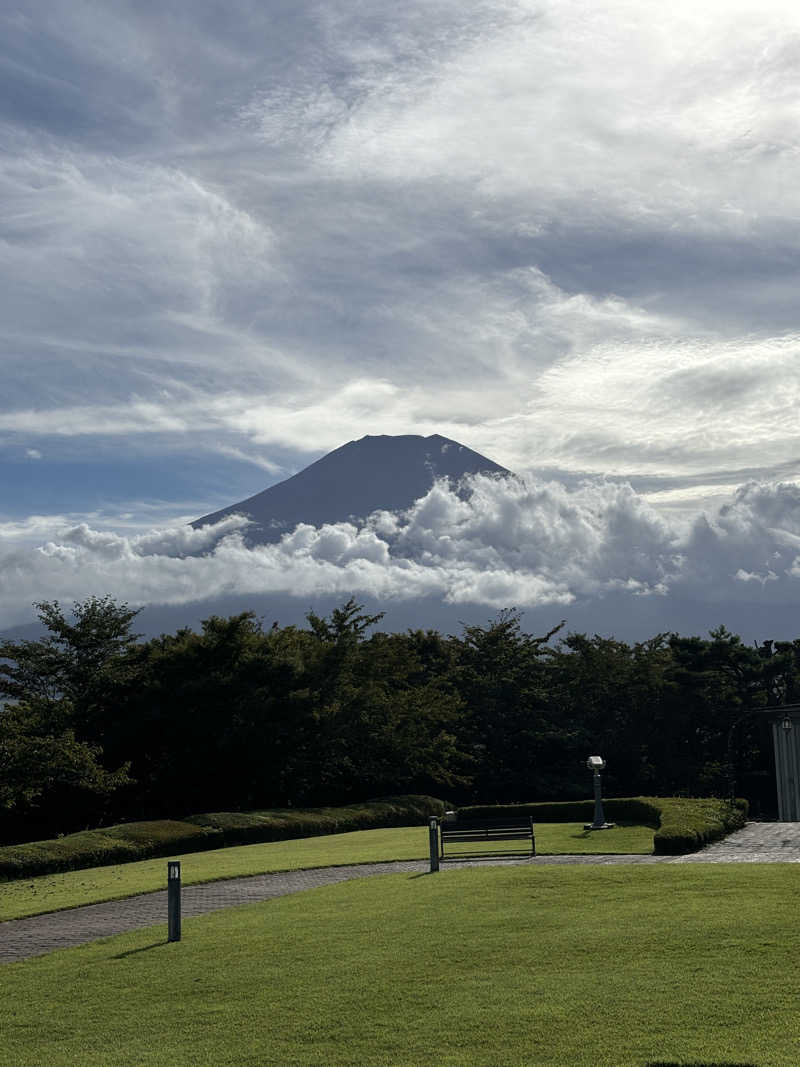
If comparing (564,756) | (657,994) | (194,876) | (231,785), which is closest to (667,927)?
(657,994)

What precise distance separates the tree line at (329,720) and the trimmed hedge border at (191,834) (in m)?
3.06

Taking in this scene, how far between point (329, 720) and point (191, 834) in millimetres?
10522

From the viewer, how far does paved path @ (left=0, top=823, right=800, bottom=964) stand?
1422 cm

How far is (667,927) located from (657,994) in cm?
277

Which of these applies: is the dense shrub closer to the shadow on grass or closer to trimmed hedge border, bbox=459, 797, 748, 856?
trimmed hedge border, bbox=459, 797, 748, 856

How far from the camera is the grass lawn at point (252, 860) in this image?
60.1ft

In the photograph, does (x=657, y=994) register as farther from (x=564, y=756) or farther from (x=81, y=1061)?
(x=564, y=756)

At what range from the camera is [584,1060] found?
7059mm

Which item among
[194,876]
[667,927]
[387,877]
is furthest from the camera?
[194,876]

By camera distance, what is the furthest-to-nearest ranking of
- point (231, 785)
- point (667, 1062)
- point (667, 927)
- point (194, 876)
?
point (231, 785) → point (194, 876) → point (667, 927) → point (667, 1062)

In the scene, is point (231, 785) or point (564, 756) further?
point (564, 756)

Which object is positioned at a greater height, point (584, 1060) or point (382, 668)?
point (382, 668)

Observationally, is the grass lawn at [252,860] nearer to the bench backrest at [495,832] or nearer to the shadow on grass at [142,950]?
the bench backrest at [495,832]

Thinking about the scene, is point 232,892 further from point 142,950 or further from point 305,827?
point 305,827
